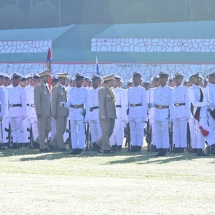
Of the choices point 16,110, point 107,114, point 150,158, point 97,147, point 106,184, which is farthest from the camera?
point 16,110

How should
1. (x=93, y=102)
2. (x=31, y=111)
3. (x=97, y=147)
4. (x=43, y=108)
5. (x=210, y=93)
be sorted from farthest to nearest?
(x=31, y=111)
(x=93, y=102)
(x=43, y=108)
(x=97, y=147)
(x=210, y=93)

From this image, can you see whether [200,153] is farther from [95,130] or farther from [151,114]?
[95,130]

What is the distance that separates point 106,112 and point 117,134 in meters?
1.32

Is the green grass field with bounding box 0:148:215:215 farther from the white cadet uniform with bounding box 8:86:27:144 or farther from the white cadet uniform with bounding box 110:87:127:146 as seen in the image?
the white cadet uniform with bounding box 8:86:27:144

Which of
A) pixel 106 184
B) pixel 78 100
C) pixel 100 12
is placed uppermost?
pixel 100 12

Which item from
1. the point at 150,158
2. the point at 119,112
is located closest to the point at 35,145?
the point at 119,112

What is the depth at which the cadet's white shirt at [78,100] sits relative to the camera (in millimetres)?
19125

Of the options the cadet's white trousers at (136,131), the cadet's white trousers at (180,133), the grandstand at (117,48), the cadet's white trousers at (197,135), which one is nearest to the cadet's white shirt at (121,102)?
the cadet's white trousers at (136,131)

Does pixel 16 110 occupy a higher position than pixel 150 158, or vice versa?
pixel 16 110

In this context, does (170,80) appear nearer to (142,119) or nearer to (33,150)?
(142,119)

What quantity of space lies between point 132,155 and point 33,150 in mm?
2587

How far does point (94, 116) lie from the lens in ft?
67.3

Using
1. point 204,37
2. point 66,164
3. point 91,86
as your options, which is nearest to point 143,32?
point 204,37

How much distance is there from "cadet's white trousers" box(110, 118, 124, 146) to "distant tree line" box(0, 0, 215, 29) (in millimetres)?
23853
